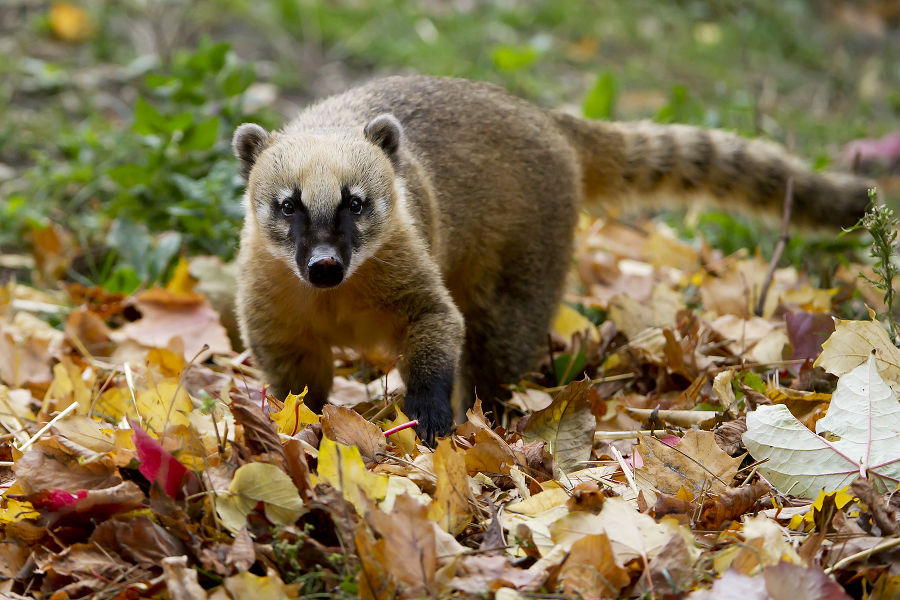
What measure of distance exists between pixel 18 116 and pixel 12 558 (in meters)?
5.13

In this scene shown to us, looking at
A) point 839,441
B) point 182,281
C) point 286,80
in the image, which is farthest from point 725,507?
point 286,80

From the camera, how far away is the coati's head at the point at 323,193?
3.60 metres

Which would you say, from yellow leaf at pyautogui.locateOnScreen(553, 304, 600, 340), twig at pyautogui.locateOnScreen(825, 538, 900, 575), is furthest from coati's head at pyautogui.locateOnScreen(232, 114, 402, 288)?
twig at pyautogui.locateOnScreen(825, 538, 900, 575)

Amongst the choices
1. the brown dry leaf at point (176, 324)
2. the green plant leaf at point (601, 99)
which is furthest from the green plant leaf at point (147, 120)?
the green plant leaf at point (601, 99)

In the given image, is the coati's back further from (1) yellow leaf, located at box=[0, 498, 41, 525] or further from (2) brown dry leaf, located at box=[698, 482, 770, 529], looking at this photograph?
(1) yellow leaf, located at box=[0, 498, 41, 525]

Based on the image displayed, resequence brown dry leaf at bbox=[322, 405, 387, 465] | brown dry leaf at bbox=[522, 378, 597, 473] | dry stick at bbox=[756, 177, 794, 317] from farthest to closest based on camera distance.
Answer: dry stick at bbox=[756, 177, 794, 317]
brown dry leaf at bbox=[522, 378, 597, 473]
brown dry leaf at bbox=[322, 405, 387, 465]

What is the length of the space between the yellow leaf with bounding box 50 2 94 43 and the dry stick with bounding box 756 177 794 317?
5.97 metres

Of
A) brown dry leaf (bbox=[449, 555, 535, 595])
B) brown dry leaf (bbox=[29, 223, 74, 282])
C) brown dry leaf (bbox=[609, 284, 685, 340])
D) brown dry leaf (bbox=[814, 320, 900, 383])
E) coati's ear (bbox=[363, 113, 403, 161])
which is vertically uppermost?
coati's ear (bbox=[363, 113, 403, 161])

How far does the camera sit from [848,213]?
16.8ft

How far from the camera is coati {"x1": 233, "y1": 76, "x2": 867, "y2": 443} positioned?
12.3 ft

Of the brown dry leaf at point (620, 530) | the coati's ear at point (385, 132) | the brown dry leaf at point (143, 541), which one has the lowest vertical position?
the brown dry leaf at point (143, 541)

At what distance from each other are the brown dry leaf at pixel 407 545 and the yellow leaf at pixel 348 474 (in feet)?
0.67

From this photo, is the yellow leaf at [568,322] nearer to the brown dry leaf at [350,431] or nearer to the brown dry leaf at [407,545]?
the brown dry leaf at [350,431]

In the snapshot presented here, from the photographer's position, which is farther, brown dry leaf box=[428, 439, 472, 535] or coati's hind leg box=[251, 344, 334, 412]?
coati's hind leg box=[251, 344, 334, 412]
